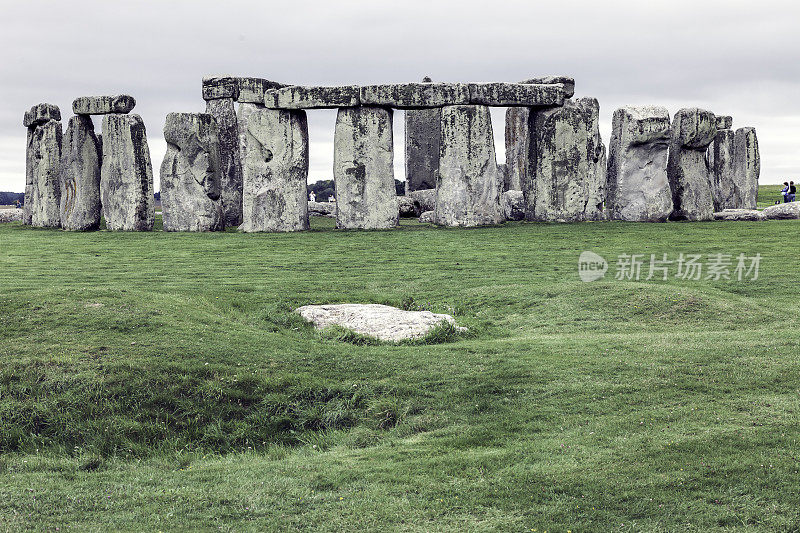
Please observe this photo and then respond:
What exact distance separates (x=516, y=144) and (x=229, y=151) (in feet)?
37.8

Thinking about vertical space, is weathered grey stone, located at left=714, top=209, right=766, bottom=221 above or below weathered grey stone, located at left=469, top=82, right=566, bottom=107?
below

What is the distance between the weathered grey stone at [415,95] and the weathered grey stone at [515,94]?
343 mm

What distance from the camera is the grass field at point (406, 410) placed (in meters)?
6.93

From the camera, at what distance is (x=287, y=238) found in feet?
72.4

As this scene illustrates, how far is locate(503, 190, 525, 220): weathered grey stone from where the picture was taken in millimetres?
28344

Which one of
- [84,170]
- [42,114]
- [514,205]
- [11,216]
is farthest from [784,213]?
[11,216]

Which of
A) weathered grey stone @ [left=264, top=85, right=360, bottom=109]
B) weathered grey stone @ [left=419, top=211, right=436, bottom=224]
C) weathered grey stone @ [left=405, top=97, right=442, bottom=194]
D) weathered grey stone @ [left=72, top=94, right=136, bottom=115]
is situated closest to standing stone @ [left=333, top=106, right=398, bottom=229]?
weathered grey stone @ [left=264, top=85, right=360, bottom=109]

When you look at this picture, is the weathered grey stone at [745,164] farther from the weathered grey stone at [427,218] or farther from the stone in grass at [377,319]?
the stone in grass at [377,319]

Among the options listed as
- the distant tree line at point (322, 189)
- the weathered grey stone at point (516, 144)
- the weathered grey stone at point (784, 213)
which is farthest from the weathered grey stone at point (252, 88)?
the distant tree line at point (322, 189)

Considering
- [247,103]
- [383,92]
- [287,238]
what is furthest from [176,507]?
[247,103]

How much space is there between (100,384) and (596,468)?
18.3ft

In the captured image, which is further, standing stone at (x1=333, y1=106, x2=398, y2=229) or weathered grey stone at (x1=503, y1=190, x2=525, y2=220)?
weathered grey stone at (x1=503, y1=190, x2=525, y2=220)

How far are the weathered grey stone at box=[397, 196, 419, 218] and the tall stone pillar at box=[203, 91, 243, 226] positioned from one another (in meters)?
5.71

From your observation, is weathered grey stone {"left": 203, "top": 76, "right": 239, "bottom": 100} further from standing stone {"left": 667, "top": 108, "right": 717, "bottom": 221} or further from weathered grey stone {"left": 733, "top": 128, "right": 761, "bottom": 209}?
weathered grey stone {"left": 733, "top": 128, "right": 761, "bottom": 209}
